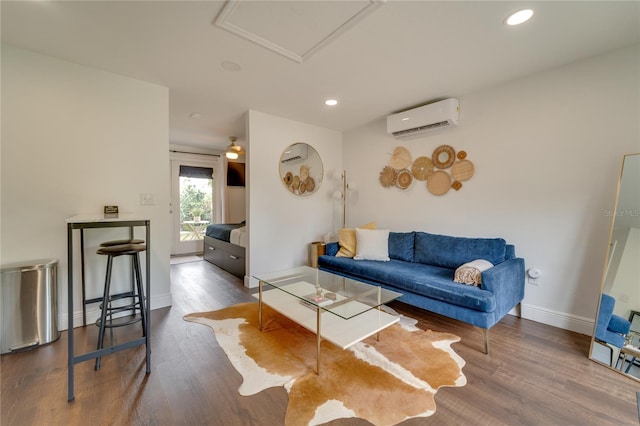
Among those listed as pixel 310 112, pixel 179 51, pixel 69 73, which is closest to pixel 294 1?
A: pixel 179 51

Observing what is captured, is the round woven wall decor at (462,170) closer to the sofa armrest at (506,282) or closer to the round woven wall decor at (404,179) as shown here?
the round woven wall decor at (404,179)

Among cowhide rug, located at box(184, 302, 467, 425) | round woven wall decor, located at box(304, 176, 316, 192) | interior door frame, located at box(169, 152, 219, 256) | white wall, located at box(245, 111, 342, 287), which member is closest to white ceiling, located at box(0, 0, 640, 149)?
white wall, located at box(245, 111, 342, 287)

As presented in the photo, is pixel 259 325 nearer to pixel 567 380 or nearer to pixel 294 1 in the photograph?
pixel 567 380

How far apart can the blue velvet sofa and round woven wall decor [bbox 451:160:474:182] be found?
742mm

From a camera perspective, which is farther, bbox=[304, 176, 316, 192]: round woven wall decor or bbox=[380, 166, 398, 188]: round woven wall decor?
bbox=[304, 176, 316, 192]: round woven wall decor

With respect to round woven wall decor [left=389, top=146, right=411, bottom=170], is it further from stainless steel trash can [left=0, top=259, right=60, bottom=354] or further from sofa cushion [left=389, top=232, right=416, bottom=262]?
stainless steel trash can [left=0, top=259, right=60, bottom=354]

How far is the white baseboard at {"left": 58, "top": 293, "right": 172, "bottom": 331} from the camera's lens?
94.8 inches

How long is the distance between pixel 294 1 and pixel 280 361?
2458mm

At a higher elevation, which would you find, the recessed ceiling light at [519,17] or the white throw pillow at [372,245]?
the recessed ceiling light at [519,17]

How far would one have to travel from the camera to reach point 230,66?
2457 mm

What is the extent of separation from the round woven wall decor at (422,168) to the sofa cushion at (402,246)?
79 cm

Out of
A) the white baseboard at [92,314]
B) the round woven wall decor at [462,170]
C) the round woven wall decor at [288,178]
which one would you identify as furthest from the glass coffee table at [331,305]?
the round woven wall decor at [462,170]

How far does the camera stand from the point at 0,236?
216 centimetres

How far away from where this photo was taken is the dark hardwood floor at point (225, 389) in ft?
4.66
